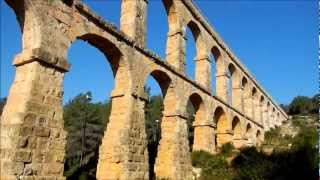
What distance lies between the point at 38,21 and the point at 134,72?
169 inches

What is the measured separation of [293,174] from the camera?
481 inches

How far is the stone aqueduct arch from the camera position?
8.16 m

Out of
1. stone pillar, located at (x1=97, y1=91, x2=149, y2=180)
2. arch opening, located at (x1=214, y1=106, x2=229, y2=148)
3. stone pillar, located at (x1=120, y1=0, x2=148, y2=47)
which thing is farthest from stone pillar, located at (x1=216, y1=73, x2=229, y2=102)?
stone pillar, located at (x1=97, y1=91, x2=149, y2=180)

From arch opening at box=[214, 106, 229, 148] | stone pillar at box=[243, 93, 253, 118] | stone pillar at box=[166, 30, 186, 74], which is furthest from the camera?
stone pillar at box=[243, 93, 253, 118]

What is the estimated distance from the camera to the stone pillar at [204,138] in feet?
61.1

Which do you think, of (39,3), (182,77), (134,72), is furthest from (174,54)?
(39,3)

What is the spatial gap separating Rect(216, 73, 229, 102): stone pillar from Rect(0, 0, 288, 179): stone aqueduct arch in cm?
246

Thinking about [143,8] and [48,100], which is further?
[143,8]

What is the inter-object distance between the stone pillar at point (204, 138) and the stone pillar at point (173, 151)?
3.09 metres

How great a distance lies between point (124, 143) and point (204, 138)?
8098 mm

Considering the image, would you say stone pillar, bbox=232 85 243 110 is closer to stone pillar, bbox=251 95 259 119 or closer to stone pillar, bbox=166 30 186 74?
stone pillar, bbox=251 95 259 119

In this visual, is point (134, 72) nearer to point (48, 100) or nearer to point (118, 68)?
point (118, 68)

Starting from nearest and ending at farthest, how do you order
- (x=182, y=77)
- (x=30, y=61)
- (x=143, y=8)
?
(x=30, y=61), (x=143, y=8), (x=182, y=77)

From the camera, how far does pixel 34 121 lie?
8219mm
